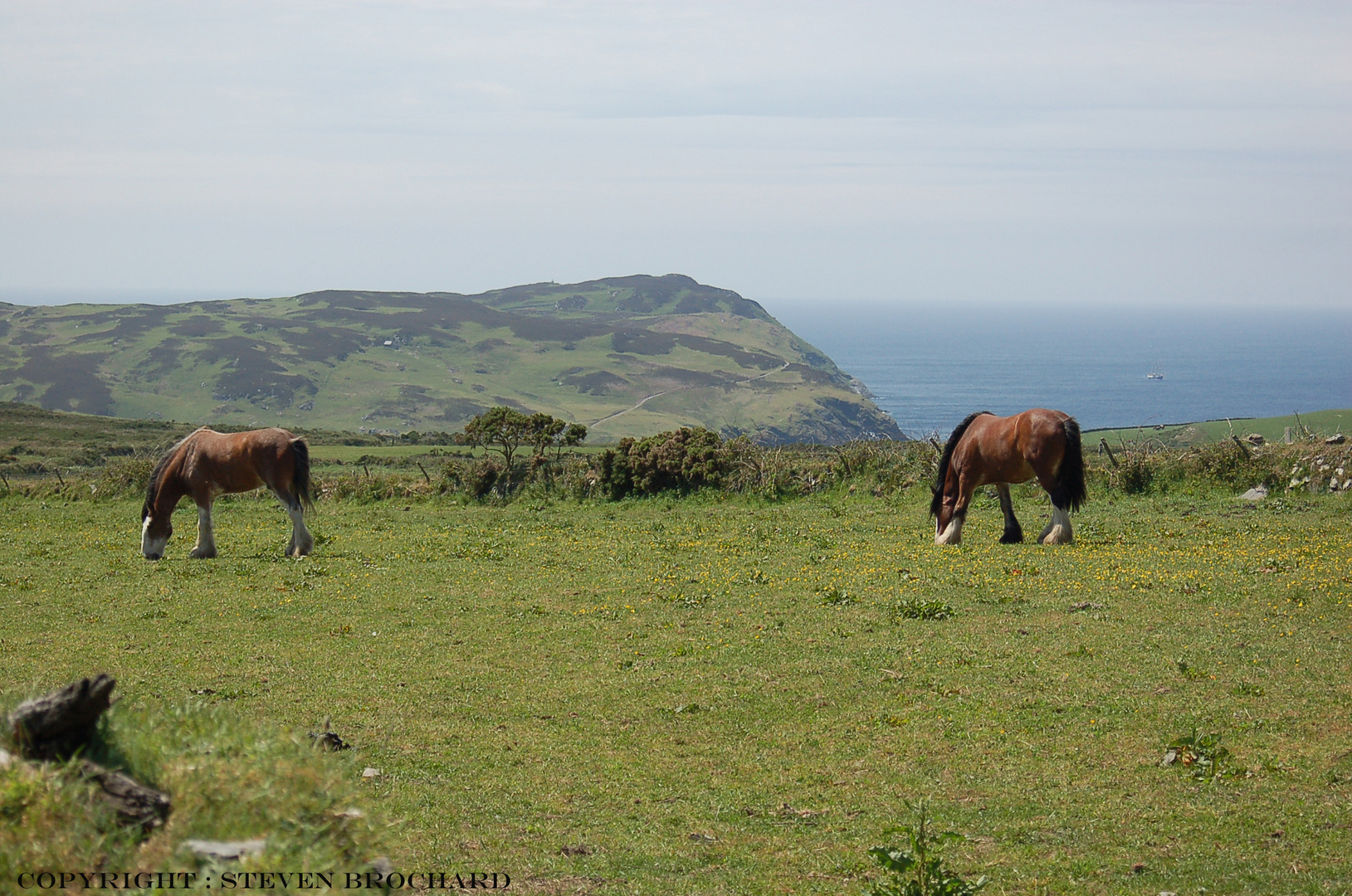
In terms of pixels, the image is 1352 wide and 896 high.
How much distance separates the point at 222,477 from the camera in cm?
2059

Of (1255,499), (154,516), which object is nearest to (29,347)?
(154,516)

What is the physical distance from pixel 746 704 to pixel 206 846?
21.9ft

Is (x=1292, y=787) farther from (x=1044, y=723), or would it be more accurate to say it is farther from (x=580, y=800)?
(x=580, y=800)

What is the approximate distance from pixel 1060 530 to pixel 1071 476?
95 centimetres

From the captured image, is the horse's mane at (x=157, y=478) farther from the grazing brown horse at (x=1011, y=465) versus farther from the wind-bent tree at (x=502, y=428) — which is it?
the grazing brown horse at (x=1011, y=465)

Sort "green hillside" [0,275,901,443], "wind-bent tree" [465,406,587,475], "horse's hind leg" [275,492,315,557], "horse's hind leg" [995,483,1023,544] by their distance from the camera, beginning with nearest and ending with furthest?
"horse's hind leg" [995,483,1023,544] → "horse's hind leg" [275,492,315,557] → "wind-bent tree" [465,406,587,475] → "green hillside" [0,275,901,443]

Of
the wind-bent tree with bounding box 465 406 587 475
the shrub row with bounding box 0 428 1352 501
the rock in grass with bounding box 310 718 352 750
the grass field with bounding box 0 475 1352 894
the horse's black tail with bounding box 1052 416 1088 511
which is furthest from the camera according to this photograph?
the wind-bent tree with bounding box 465 406 587 475

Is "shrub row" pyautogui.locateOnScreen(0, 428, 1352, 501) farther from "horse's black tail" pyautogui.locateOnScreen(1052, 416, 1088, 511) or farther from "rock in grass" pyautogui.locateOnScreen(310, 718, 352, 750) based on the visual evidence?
"rock in grass" pyautogui.locateOnScreen(310, 718, 352, 750)

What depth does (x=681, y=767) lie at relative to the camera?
891cm

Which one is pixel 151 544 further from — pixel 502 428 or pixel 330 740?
pixel 502 428

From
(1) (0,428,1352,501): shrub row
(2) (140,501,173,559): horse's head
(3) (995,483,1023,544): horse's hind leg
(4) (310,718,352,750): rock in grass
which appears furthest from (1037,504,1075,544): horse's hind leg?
(2) (140,501,173,559): horse's head

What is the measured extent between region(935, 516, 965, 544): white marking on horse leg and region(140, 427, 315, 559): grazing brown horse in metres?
11.7

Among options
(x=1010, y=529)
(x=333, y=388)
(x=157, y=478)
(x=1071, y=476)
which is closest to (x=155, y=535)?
(x=157, y=478)

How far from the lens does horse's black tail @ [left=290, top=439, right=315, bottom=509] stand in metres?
19.9
